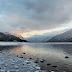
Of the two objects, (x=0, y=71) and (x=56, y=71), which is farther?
(x=56, y=71)

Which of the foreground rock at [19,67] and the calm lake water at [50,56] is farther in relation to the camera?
the calm lake water at [50,56]

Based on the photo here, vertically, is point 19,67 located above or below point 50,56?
above

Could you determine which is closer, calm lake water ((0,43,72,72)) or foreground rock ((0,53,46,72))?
foreground rock ((0,53,46,72))

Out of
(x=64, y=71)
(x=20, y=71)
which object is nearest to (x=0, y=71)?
(x=20, y=71)

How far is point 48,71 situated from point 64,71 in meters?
1.68

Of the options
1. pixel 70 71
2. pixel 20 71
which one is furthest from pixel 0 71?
pixel 70 71

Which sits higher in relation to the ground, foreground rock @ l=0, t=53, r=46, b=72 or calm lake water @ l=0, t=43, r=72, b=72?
foreground rock @ l=0, t=53, r=46, b=72

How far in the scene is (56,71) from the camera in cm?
1107

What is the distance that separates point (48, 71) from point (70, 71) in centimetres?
236

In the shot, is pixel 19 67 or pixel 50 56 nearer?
pixel 19 67

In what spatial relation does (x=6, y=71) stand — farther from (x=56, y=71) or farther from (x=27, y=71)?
(x=56, y=71)

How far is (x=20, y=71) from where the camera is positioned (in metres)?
10.1

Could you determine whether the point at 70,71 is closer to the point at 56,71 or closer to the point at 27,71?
the point at 56,71

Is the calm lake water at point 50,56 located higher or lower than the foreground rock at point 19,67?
lower
